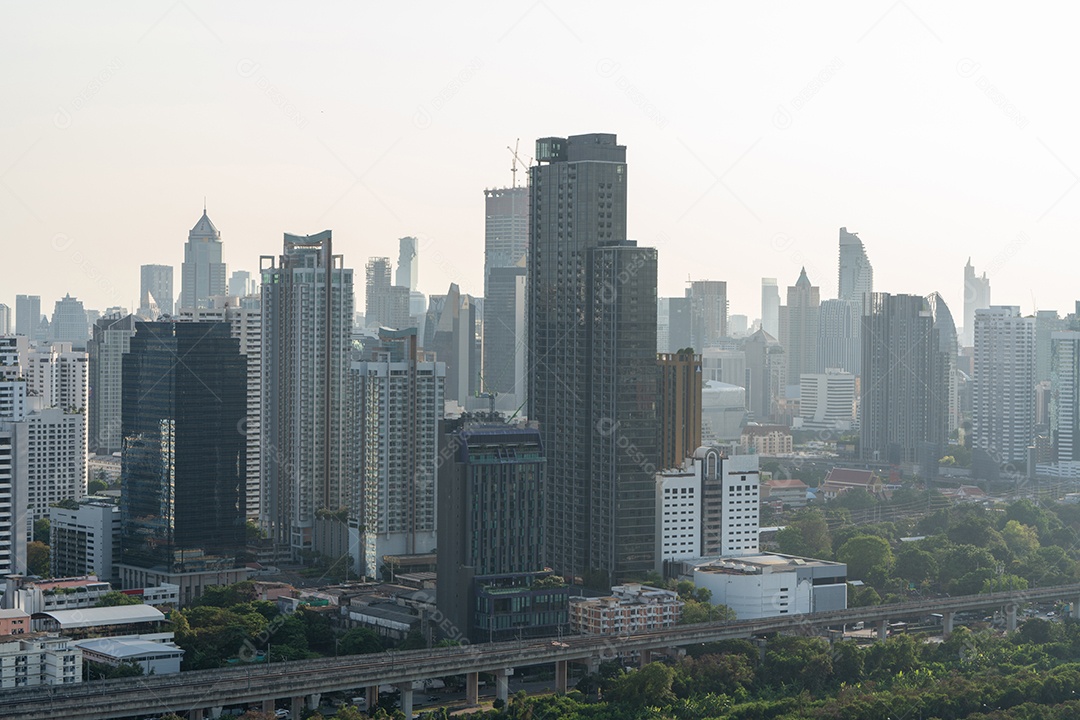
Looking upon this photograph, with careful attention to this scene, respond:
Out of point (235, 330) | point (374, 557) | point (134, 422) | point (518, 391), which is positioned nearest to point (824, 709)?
point (374, 557)

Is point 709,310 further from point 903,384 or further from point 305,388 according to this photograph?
point 305,388

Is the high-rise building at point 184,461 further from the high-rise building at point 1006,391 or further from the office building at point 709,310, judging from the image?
the office building at point 709,310

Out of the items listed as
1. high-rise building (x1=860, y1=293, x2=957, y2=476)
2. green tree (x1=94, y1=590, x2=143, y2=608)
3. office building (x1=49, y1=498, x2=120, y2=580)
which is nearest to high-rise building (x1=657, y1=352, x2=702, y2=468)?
green tree (x1=94, y1=590, x2=143, y2=608)

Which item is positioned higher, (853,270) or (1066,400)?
(853,270)

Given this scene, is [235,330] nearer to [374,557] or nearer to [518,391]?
[374,557]

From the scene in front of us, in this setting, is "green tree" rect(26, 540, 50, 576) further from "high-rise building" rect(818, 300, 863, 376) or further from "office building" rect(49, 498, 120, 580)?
"high-rise building" rect(818, 300, 863, 376)

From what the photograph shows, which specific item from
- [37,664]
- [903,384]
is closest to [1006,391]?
[903,384]
